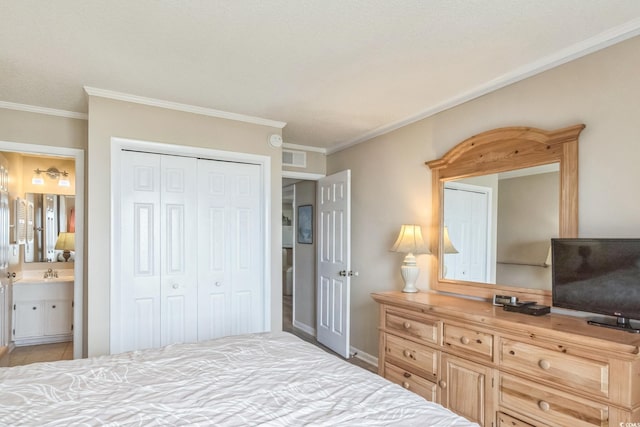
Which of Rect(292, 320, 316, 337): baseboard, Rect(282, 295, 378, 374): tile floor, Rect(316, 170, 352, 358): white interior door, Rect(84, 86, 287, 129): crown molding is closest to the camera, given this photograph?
Rect(84, 86, 287, 129): crown molding

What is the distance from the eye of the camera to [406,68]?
2.40m

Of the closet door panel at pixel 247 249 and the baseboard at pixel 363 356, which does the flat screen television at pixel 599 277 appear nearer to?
the baseboard at pixel 363 356

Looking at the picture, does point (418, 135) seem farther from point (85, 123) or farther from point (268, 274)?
point (85, 123)

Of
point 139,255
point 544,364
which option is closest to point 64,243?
point 139,255

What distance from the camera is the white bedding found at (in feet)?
4.04

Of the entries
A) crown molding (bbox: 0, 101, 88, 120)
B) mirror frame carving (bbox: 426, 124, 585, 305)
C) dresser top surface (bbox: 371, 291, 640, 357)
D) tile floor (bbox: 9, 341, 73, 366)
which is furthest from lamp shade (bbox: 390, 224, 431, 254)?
tile floor (bbox: 9, 341, 73, 366)

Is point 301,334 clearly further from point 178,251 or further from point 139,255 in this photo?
point 139,255

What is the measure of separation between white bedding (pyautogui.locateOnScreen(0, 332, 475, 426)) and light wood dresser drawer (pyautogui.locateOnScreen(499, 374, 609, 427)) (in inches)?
35.2

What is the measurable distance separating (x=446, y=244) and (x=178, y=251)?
7.37ft

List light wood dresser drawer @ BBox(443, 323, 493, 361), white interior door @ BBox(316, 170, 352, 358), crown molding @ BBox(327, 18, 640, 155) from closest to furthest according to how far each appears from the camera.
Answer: crown molding @ BBox(327, 18, 640, 155) → light wood dresser drawer @ BBox(443, 323, 493, 361) → white interior door @ BBox(316, 170, 352, 358)

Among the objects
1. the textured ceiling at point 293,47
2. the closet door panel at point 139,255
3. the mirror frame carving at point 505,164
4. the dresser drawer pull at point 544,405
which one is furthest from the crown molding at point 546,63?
the closet door panel at point 139,255

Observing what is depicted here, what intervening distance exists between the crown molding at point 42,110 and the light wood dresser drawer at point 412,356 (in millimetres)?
3310

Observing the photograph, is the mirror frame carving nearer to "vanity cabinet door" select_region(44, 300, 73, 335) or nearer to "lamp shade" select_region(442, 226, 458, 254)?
"lamp shade" select_region(442, 226, 458, 254)

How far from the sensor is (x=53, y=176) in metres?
4.82
